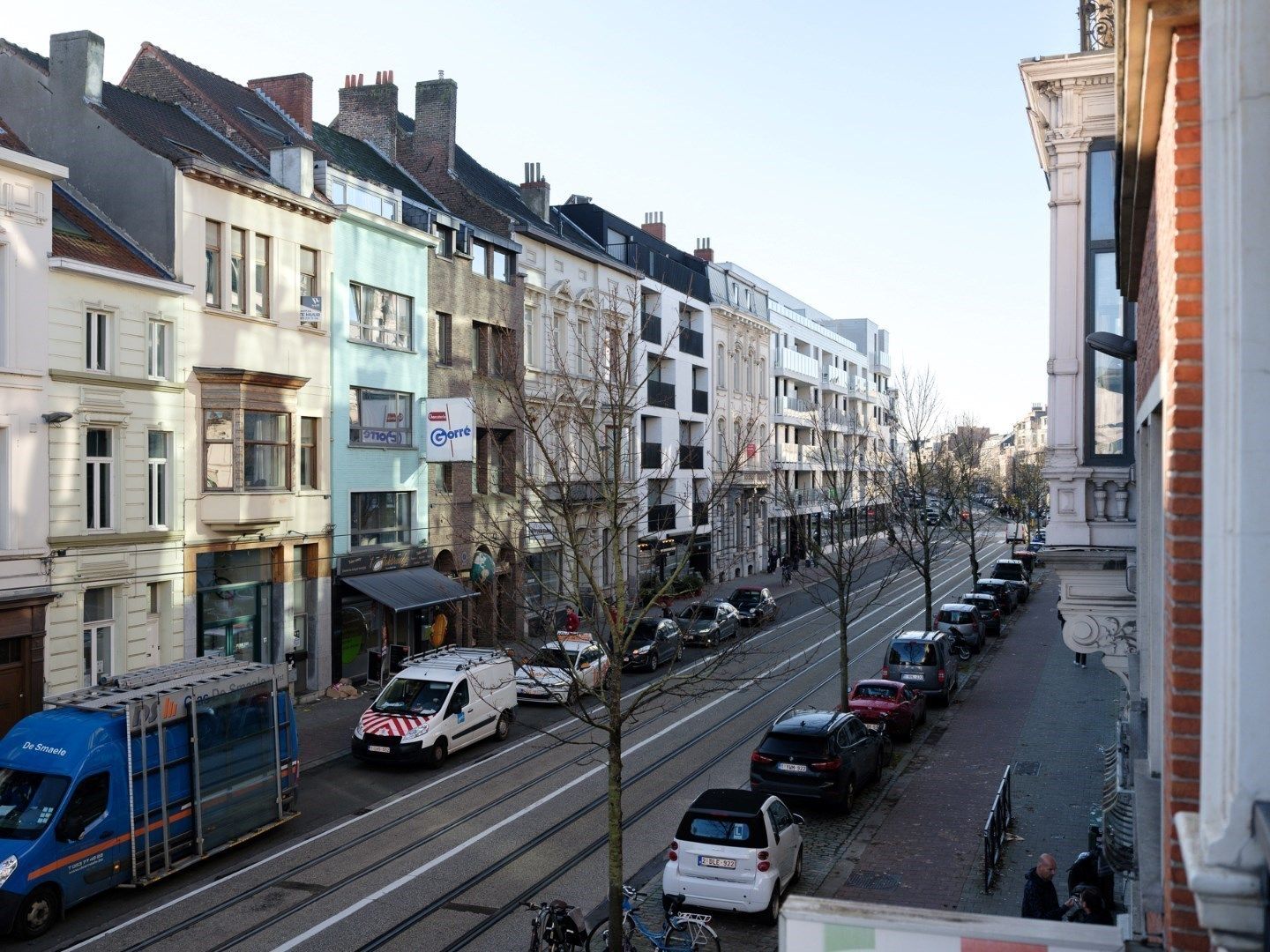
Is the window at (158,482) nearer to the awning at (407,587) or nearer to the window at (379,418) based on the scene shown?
the awning at (407,587)

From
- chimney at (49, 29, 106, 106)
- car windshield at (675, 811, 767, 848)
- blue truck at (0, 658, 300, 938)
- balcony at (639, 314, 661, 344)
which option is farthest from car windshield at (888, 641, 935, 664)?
balcony at (639, 314, 661, 344)

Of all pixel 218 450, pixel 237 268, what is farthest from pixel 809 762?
pixel 237 268

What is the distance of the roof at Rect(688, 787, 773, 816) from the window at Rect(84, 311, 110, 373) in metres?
15.6

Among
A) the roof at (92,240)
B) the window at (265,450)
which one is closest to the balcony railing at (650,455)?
the window at (265,450)

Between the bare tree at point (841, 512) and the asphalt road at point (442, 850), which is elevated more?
the bare tree at point (841, 512)

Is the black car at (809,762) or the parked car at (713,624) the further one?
the parked car at (713,624)

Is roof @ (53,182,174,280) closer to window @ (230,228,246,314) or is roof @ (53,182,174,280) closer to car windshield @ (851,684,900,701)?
window @ (230,228,246,314)

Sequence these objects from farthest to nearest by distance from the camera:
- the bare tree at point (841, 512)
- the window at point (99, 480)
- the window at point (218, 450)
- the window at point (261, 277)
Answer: the window at point (261, 277), the bare tree at point (841, 512), the window at point (218, 450), the window at point (99, 480)

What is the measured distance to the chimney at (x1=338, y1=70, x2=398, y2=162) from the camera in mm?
39500

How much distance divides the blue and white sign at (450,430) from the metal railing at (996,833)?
1934 cm

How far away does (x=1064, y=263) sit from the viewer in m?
14.4

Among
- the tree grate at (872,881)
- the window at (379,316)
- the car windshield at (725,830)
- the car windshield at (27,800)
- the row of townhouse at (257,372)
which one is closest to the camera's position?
the car windshield at (27,800)

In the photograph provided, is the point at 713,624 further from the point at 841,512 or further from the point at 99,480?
the point at 99,480

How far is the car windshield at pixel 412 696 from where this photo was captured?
21609 millimetres
